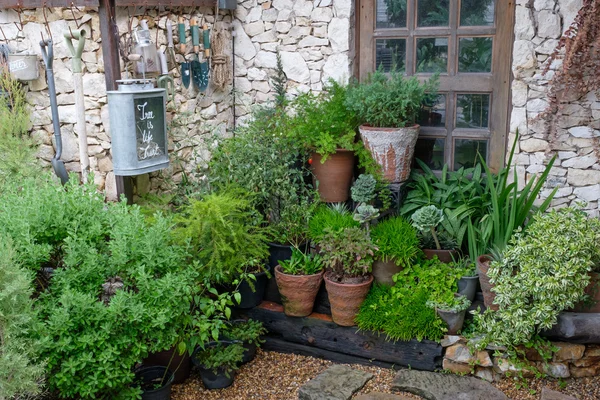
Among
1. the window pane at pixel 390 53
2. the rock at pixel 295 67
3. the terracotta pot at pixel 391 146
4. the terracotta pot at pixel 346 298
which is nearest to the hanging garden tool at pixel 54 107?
the rock at pixel 295 67

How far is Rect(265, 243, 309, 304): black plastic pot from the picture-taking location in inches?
167

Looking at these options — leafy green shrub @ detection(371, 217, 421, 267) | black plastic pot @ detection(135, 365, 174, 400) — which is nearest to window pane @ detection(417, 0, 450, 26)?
leafy green shrub @ detection(371, 217, 421, 267)

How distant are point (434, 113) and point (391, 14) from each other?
808 millimetres

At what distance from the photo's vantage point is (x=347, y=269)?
12.9ft

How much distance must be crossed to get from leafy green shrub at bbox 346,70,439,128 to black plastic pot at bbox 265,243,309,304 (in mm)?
996

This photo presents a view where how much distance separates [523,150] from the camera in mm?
4363

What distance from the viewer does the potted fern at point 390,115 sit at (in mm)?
4176

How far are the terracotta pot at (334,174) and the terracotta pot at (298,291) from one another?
2.25 ft

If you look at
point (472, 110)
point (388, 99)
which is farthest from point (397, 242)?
point (472, 110)

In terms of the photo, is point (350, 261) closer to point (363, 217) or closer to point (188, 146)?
point (363, 217)

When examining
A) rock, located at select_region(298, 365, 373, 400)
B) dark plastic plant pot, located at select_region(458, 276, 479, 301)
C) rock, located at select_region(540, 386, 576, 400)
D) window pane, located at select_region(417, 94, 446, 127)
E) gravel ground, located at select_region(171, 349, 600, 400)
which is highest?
window pane, located at select_region(417, 94, 446, 127)

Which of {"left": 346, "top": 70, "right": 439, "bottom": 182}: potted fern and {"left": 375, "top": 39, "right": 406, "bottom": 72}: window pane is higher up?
{"left": 375, "top": 39, "right": 406, "bottom": 72}: window pane

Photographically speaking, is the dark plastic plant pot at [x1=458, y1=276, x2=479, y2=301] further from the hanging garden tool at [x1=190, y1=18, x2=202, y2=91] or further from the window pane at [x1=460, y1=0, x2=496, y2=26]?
the hanging garden tool at [x1=190, y1=18, x2=202, y2=91]

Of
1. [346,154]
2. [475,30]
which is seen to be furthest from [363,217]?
[475,30]
